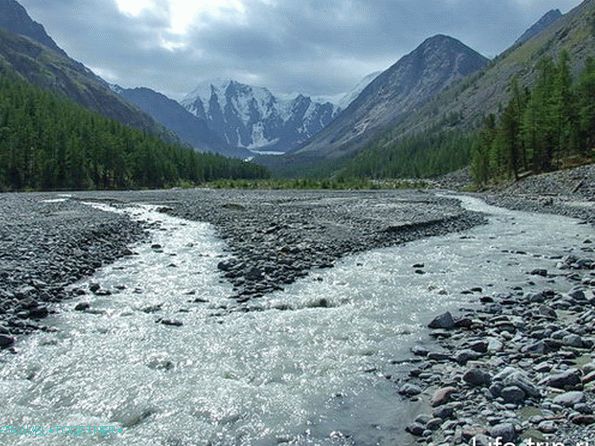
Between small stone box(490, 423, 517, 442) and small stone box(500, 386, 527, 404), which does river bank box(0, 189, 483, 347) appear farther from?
small stone box(490, 423, 517, 442)

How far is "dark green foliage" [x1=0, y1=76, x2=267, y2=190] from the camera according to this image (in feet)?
328

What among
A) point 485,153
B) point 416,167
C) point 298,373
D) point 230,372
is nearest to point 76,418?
point 230,372

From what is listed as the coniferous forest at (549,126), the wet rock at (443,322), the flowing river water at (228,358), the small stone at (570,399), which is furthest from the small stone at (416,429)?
the coniferous forest at (549,126)

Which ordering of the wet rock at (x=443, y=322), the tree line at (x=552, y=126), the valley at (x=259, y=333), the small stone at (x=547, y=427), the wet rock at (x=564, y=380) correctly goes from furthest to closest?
the tree line at (x=552, y=126), the wet rock at (x=443, y=322), the valley at (x=259, y=333), the wet rock at (x=564, y=380), the small stone at (x=547, y=427)

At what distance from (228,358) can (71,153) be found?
353ft

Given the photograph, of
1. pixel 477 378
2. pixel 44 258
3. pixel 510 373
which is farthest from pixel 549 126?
pixel 477 378

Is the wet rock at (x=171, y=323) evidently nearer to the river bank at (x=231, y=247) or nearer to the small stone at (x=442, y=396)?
the river bank at (x=231, y=247)

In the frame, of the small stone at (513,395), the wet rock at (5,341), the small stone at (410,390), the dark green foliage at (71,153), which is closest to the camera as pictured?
the small stone at (513,395)

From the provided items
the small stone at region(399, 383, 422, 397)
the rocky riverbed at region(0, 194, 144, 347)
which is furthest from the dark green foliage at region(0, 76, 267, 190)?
the small stone at region(399, 383, 422, 397)

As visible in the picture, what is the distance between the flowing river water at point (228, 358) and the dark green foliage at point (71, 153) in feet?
307

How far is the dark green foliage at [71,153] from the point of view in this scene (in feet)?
328

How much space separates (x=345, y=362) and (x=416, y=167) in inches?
7176

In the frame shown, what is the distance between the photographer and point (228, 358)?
11.3 meters

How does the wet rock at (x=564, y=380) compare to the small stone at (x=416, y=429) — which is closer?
the small stone at (x=416, y=429)
